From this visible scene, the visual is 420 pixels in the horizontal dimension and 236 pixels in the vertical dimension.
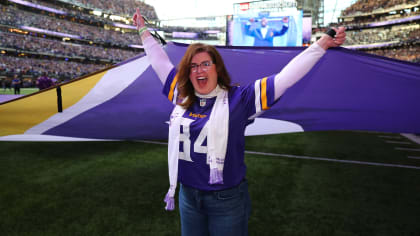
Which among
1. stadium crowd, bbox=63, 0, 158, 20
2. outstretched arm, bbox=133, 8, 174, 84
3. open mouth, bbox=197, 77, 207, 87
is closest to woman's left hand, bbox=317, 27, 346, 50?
open mouth, bbox=197, 77, 207, 87

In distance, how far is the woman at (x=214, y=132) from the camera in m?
1.42

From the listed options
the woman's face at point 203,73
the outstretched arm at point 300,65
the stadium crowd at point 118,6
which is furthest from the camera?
the stadium crowd at point 118,6

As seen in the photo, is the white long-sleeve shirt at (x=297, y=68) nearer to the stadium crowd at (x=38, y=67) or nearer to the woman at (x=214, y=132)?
the woman at (x=214, y=132)

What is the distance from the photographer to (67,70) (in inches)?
1762

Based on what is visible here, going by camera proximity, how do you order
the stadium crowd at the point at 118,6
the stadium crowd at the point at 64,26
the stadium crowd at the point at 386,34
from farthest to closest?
the stadium crowd at the point at 118,6 → the stadium crowd at the point at 386,34 → the stadium crowd at the point at 64,26

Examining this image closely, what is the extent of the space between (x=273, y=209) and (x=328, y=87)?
172cm

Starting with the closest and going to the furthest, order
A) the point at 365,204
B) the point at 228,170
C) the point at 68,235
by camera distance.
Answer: the point at 228,170 → the point at 68,235 → the point at 365,204

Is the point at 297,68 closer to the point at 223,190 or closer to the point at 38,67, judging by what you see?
the point at 223,190

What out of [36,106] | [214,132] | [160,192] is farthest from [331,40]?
[36,106]

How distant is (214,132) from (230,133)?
0.10 m

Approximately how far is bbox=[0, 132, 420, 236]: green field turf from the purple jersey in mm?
1720

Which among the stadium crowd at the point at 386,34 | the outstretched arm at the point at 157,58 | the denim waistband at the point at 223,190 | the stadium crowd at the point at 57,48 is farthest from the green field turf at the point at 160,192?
the stadium crowd at the point at 386,34

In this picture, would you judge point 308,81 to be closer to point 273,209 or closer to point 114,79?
point 273,209

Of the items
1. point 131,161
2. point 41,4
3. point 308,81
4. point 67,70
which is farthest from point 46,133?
point 41,4
